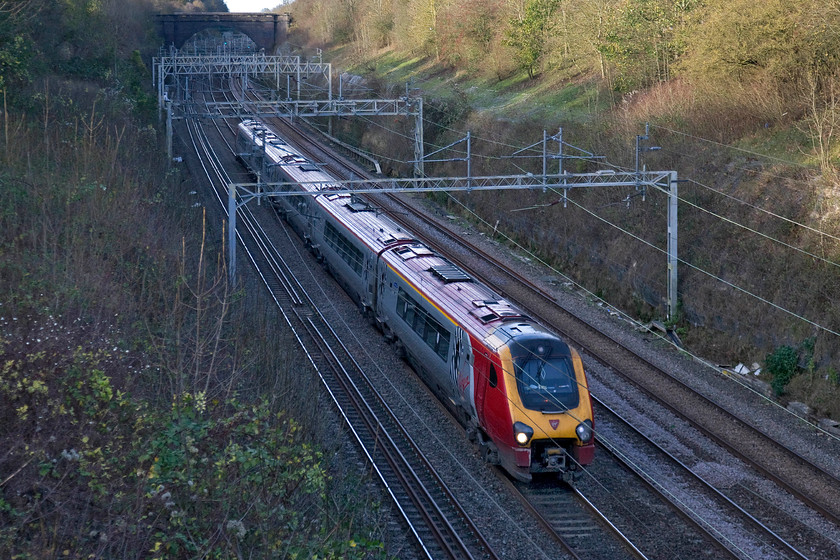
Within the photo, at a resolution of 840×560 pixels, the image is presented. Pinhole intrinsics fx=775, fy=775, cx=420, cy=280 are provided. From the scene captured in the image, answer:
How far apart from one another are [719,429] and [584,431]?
405 centimetres

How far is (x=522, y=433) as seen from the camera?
11438mm

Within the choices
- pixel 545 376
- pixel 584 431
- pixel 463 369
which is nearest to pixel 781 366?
pixel 584 431

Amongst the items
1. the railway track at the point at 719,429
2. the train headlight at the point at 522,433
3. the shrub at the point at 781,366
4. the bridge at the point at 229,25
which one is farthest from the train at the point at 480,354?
the bridge at the point at 229,25

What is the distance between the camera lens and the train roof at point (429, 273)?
43.5 ft

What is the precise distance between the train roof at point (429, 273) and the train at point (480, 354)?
0.03 meters

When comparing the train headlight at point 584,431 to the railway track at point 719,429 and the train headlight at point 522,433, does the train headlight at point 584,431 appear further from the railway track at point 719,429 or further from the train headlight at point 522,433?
the railway track at point 719,429

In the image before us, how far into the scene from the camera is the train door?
12.9 metres

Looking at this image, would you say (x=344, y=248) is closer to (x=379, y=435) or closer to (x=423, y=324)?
(x=423, y=324)

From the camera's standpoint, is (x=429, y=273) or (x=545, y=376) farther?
(x=429, y=273)

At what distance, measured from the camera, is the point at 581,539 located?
35.6 feet

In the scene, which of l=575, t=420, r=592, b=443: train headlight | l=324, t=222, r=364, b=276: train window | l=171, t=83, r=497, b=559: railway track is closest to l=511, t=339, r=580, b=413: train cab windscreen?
l=575, t=420, r=592, b=443: train headlight

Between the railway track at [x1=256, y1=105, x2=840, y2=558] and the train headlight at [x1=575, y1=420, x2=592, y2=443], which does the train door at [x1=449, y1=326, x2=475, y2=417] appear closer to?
the train headlight at [x1=575, y1=420, x2=592, y2=443]

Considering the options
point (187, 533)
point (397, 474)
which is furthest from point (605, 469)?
point (187, 533)

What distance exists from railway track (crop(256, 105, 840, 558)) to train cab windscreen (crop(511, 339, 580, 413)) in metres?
2.31
